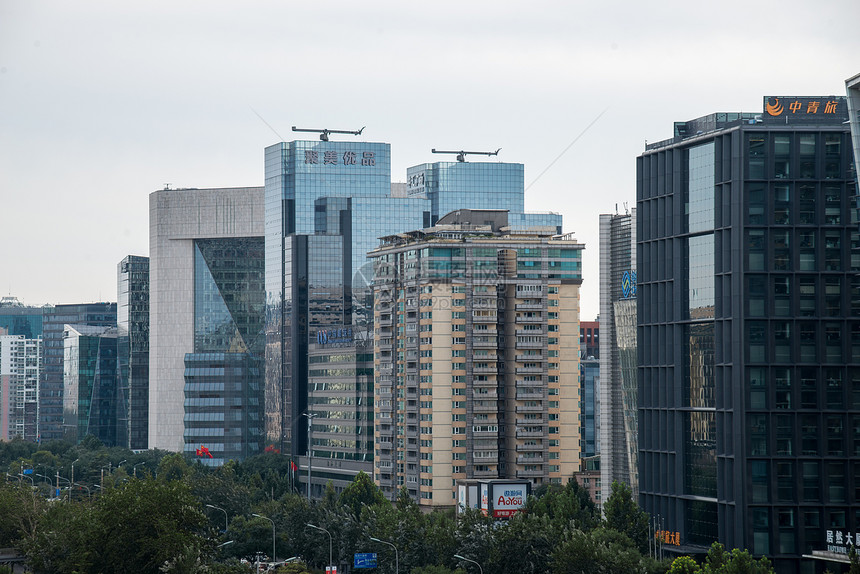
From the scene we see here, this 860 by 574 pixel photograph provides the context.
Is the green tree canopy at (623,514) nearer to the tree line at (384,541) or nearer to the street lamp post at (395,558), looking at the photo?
the tree line at (384,541)

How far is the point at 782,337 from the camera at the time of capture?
143 m

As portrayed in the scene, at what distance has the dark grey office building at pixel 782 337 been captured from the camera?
140500 mm

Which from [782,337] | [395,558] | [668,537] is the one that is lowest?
[395,558]

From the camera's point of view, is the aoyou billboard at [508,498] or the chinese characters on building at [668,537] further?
the aoyou billboard at [508,498]

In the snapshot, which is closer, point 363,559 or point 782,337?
point 782,337

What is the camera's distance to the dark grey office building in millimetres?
140500

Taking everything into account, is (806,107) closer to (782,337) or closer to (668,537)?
(782,337)

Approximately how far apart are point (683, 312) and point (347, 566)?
210 feet

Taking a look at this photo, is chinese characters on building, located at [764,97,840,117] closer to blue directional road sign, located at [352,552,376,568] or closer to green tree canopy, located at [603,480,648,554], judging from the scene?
green tree canopy, located at [603,480,648,554]

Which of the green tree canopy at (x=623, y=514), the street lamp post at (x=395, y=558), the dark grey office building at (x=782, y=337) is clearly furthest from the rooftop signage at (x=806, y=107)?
the street lamp post at (x=395, y=558)

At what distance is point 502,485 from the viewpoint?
648 ft

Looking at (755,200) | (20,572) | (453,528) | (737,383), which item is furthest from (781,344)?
(20,572)

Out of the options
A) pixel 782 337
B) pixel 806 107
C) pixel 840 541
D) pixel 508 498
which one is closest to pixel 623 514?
pixel 508 498

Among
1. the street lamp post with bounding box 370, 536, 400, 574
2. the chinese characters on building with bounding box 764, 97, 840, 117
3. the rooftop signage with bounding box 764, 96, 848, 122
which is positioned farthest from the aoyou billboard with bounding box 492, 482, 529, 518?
the chinese characters on building with bounding box 764, 97, 840, 117
